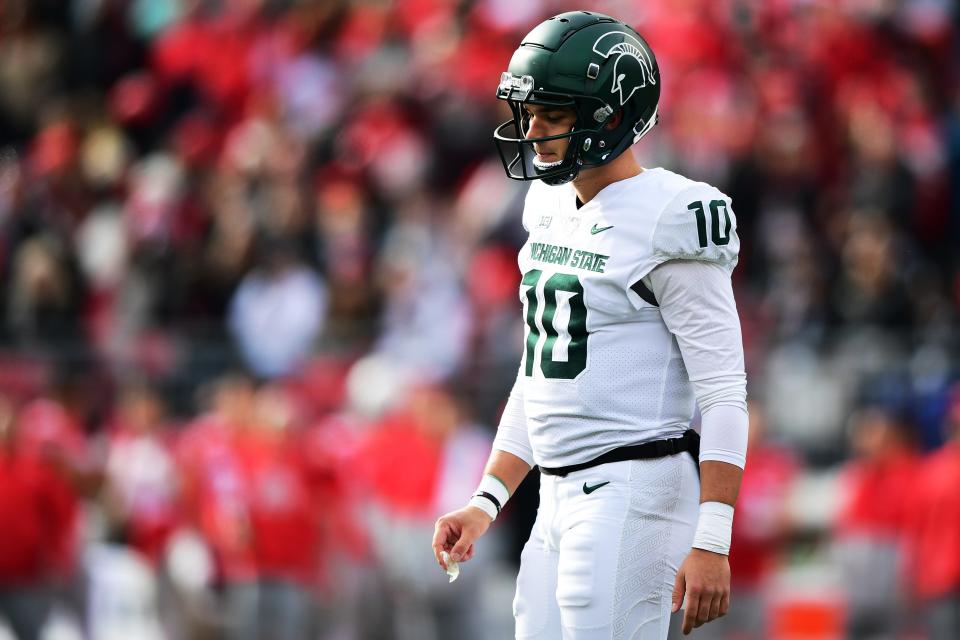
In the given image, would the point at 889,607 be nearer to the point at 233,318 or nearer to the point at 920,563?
the point at 920,563

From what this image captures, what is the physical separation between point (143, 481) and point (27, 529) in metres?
0.84

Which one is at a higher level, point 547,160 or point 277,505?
point 547,160

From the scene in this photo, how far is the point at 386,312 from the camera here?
397 inches

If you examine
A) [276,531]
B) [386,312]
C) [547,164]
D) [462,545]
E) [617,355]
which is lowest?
[276,531]

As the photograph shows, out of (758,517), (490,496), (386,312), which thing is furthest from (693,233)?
(386,312)

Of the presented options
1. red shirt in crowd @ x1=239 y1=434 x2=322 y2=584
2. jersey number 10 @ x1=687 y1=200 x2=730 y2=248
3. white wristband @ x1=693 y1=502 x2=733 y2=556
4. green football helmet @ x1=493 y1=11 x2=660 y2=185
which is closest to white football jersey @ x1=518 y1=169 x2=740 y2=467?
jersey number 10 @ x1=687 y1=200 x2=730 y2=248

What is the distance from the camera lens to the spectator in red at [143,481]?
368 inches

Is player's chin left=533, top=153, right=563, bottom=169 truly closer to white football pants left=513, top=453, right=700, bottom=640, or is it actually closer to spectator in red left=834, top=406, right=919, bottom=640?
white football pants left=513, top=453, right=700, bottom=640

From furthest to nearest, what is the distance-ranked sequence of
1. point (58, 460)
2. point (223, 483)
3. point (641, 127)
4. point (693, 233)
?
point (58, 460), point (223, 483), point (641, 127), point (693, 233)

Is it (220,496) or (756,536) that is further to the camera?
(220,496)

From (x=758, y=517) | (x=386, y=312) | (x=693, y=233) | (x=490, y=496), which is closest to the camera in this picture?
(x=693, y=233)

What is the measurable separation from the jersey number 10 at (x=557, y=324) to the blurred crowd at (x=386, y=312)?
Answer: 195 inches

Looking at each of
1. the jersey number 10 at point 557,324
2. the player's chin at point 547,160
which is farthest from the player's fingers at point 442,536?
the player's chin at point 547,160

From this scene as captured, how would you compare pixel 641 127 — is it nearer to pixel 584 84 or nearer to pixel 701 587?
pixel 584 84
